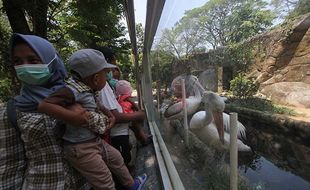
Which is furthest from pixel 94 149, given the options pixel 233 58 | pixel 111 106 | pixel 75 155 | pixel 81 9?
pixel 81 9

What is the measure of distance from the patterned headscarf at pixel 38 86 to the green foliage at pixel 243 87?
0.90 metres

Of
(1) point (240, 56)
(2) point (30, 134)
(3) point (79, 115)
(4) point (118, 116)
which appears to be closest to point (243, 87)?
(1) point (240, 56)

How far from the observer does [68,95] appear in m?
1.26

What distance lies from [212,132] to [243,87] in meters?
0.53

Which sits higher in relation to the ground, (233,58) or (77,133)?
(233,58)

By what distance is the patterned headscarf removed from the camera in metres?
1.25

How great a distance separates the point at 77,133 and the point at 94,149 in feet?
0.45

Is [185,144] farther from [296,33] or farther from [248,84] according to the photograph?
[296,33]

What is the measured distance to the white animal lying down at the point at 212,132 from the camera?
2.70 ft

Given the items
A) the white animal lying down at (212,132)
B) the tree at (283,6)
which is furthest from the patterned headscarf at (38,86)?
the tree at (283,6)

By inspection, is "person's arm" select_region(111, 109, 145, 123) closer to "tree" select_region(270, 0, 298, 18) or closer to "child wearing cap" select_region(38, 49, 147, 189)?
"child wearing cap" select_region(38, 49, 147, 189)

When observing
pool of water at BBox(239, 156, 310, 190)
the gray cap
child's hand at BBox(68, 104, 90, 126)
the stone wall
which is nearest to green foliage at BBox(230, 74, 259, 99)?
the stone wall

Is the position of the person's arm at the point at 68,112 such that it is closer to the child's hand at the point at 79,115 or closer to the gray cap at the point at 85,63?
the child's hand at the point at 79,115

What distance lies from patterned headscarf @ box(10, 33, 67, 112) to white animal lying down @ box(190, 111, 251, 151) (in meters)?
0.72
